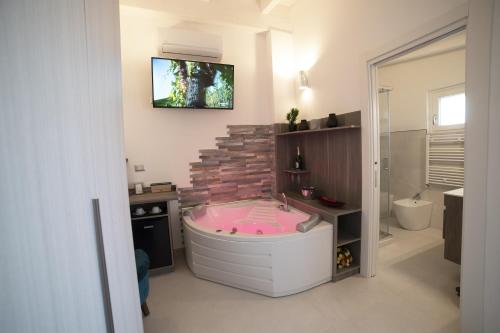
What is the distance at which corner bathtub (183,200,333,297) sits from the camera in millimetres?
1940

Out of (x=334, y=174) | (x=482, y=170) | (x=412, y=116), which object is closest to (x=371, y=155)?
(x=334, y=174)

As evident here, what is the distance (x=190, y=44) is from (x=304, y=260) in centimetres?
279

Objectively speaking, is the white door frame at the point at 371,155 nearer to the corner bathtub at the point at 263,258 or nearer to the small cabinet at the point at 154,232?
the corner bathtub at the point at 263,258

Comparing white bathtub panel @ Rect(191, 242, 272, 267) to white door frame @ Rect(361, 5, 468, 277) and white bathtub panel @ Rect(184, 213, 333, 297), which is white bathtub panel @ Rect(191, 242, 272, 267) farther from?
white door frame @ Rect(361, 5, 468, 277)

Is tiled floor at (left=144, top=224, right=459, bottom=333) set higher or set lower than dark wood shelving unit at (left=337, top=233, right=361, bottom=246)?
lower

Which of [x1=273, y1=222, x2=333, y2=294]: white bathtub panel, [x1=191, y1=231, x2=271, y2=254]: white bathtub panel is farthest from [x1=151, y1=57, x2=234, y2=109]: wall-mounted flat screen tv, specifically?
[x1=273, y1=222, x2=333, y2=294]: white bathtub panel

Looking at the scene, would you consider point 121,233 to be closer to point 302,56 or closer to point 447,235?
point 447,235

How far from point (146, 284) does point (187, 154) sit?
66.6 inches

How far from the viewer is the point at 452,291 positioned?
195 centimetres

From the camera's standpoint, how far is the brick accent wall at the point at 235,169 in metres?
2.99

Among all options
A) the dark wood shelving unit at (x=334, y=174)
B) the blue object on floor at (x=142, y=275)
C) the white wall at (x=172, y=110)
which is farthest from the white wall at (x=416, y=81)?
the blue object on floor at (x=142, y=275)

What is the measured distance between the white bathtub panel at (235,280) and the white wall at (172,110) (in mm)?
1158

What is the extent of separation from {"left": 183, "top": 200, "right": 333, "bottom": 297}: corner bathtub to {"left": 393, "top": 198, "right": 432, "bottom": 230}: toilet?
200 cm

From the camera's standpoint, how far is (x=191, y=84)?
8.80ft
